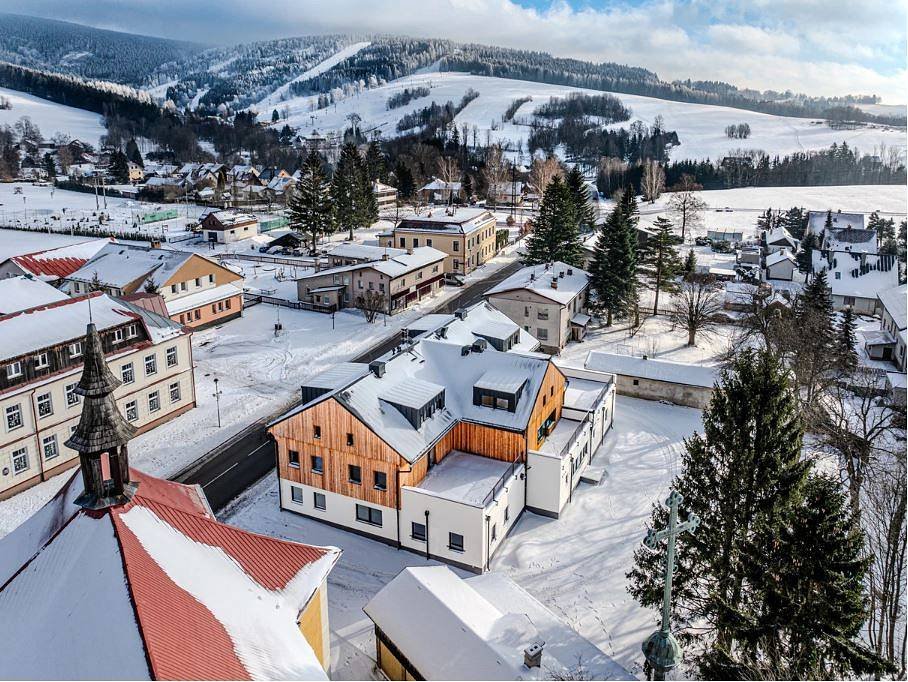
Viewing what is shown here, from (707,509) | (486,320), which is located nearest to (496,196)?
(486,320)

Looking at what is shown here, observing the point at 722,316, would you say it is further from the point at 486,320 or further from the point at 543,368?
the point at 543,368

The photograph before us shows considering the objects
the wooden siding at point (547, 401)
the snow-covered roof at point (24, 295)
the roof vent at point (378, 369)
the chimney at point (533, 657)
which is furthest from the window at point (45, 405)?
the chimney at point (533, 657)

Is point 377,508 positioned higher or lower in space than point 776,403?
lower

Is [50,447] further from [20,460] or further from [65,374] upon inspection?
[65,374]

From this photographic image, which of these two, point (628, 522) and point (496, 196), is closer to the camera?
point (628, 522)

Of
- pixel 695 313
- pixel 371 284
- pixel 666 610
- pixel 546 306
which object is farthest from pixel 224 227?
pixel 666 610

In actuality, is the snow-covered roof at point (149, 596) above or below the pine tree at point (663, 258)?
below

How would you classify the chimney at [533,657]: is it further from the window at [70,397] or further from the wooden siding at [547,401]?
the window at [70,397]
